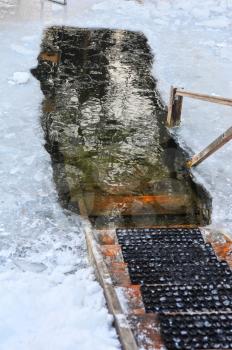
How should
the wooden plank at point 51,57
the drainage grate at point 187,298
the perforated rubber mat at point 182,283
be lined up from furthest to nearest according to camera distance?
the wooden plank at point 51,57 < the drainage grate at point 187,298 < the perforated rubber mat at point 182,283

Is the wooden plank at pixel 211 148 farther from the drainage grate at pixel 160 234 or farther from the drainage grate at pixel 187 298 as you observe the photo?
the drainage grate at pixel 187 298

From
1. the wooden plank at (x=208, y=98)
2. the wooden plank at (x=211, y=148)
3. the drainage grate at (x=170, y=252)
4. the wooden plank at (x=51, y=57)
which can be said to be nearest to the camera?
the drainage grate at (x=170, y=252)

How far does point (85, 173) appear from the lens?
7605mm

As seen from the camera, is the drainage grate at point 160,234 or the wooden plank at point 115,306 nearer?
the wooden plank at point 115,306

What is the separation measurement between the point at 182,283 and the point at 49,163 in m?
3.82

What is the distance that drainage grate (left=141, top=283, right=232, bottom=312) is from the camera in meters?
4.10

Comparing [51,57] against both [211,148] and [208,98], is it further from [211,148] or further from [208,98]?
[211,148]

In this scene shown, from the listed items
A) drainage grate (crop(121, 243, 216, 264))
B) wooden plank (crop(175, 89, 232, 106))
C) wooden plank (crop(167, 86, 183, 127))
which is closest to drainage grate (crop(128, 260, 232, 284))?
drainage grate (crop(121, 243, 216, 264))

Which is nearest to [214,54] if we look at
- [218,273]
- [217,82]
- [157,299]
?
[217,82]

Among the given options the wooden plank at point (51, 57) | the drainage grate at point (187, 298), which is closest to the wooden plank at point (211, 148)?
the drainage grate at point (187, 298)

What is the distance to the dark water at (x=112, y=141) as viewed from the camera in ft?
23.2

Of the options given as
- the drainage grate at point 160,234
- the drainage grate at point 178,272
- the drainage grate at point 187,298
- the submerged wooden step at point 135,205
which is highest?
the drainage grate at point 187,298

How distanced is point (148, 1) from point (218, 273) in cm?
1397

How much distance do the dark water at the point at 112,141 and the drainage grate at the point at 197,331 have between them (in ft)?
9.96
